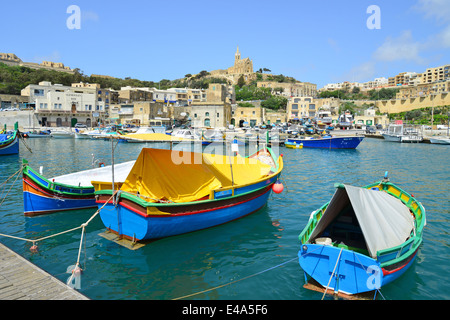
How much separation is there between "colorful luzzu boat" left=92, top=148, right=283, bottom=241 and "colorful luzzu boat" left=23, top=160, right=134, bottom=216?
10.1 ft

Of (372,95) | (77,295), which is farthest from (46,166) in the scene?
(372,95)

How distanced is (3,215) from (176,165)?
819 cm

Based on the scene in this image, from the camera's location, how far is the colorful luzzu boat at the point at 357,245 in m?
6.36

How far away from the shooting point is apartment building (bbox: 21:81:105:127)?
62.2 meters

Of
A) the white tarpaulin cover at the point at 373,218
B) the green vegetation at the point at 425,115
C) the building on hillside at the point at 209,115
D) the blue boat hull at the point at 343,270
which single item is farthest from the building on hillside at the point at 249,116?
the blue boat hull at the point at 343,270

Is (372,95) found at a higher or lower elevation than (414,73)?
lower

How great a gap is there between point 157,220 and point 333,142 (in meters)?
37.3

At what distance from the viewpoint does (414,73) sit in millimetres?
153125

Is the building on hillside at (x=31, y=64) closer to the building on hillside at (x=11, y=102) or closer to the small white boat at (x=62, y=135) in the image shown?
the building on hillside at (x=11, y=102)

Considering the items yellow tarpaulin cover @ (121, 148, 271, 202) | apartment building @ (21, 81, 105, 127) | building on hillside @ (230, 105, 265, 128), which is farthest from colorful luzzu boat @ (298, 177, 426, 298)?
apartment building @ (21, 81, 105, 127)

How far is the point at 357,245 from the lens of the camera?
8055 mm

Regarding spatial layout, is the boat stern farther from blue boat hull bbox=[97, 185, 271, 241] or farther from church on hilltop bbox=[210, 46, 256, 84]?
church on hilltop bbox=[210, 46, 256, 84]

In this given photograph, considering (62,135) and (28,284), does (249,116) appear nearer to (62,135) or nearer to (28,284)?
(62,135)
